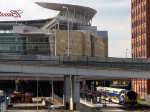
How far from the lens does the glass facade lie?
14350cm

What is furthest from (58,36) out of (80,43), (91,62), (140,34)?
(91,62)

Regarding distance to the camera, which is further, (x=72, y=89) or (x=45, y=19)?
(x=45, y=19)

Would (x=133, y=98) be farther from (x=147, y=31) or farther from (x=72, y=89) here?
(x=147, y=31)

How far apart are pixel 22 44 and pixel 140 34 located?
137 ft

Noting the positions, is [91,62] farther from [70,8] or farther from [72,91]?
[70,8]

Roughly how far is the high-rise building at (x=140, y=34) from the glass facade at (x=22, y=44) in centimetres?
3161

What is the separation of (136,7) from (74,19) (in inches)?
1235

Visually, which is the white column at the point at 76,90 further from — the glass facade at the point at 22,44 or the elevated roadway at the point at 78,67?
the glass facade at the point at 22,44

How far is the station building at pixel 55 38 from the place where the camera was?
5659 inches

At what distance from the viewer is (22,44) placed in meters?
146

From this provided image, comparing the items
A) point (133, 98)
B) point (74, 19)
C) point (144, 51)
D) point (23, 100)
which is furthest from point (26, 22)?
point (133, 98)

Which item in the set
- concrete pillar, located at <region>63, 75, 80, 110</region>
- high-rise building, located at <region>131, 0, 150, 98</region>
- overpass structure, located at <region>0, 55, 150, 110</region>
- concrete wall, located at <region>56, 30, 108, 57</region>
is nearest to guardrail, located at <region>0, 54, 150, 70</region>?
overpass structure, located at <region>0, 55, 150, 110</region>

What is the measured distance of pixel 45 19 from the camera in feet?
605

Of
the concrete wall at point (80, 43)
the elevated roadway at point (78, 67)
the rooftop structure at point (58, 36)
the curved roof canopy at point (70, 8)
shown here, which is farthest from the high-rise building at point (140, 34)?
the elevated roadway at point (78, 67)
